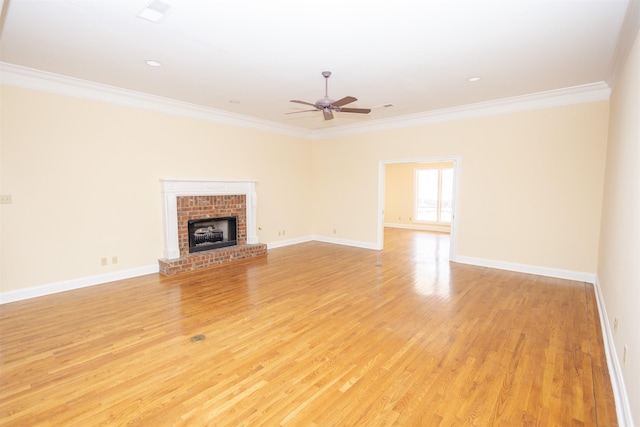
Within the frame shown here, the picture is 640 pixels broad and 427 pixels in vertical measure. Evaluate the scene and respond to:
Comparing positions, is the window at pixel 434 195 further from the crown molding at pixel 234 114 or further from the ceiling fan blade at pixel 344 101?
the ceiling fan blade at pixel 344 101

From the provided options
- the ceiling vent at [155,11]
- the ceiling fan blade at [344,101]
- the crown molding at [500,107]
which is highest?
the ceiling vent at [155,11]

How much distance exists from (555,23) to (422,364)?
322 centimetres

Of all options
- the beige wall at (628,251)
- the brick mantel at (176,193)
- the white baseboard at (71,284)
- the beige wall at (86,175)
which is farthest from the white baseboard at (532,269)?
the white baseboard at (71,284)

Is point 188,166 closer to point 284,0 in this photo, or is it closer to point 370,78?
point 370,78

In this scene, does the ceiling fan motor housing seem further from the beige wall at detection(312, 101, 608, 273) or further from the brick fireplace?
the beige wall at detection(312, 101, 608, 273)

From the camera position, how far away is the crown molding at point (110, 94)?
153 inches

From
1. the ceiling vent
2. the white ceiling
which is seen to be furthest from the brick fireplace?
the ceiling vent

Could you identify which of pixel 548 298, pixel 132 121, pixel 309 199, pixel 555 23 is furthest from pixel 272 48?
pixel 309 199

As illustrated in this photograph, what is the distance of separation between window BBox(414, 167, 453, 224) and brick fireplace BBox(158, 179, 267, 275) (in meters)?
6.15

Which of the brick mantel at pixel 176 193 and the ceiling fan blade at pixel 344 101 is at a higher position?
the ceiling fan blade at pixel 344 101

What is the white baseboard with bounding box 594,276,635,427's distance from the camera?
191 cm

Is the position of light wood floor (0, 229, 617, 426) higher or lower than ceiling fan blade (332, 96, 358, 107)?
lower

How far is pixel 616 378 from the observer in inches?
89.9

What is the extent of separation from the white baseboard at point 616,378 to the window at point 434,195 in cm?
691
